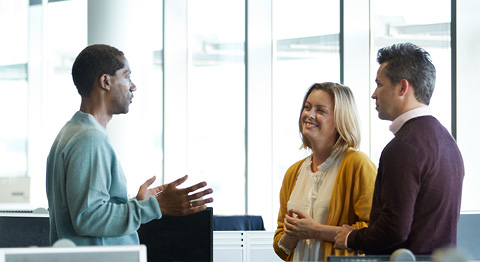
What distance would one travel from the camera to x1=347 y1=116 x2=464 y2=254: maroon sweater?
192 cm

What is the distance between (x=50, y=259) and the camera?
1.44 meters

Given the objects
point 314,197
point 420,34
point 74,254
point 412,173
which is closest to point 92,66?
point 74,254

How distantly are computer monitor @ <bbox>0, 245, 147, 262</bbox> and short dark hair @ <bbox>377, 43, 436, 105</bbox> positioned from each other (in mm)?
1057

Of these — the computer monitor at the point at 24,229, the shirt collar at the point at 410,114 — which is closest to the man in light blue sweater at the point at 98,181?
the shirt collar at the point at 410,114

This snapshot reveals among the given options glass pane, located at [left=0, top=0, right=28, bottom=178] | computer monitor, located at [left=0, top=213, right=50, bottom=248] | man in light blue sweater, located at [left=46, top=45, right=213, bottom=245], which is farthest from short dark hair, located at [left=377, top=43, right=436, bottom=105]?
glass pane, located at [left=0, top=0, right=28, bottom=178]

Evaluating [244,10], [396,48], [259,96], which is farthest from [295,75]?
[396,48]

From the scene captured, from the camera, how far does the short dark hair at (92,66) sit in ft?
6.92

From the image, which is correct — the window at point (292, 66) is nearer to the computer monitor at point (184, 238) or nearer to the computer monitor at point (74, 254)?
the computer monitor at point (184, 238)

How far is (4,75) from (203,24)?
318cm

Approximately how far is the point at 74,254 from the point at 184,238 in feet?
3.99

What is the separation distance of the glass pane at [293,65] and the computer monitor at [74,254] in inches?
242

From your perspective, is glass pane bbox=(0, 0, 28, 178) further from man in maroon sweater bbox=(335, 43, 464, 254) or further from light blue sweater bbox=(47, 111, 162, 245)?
man in maroon sweater bbox=(335, 43, 464, 254)

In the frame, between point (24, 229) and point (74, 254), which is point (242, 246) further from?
point (74, 254)

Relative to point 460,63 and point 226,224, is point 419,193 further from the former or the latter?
point 460,63
